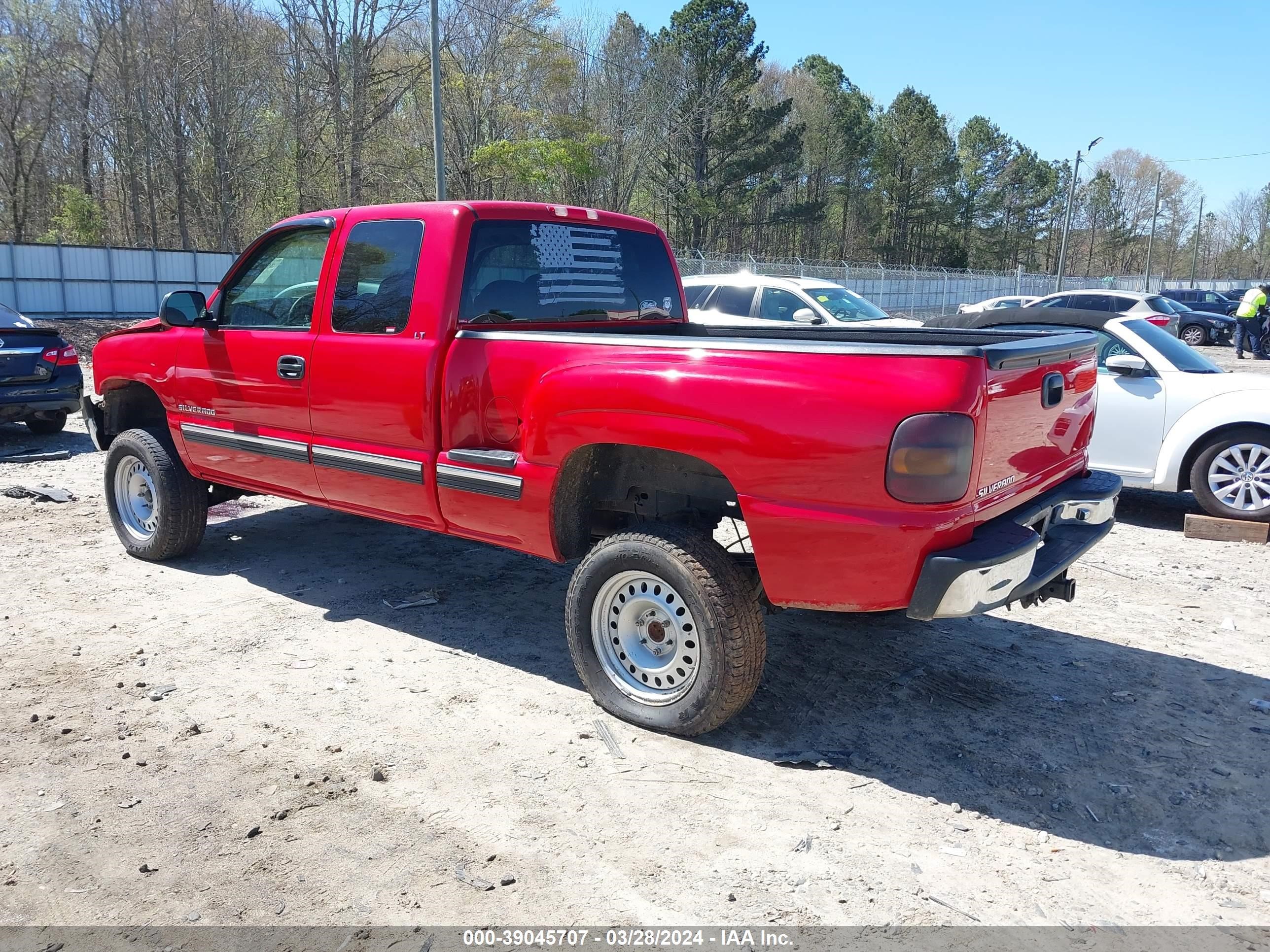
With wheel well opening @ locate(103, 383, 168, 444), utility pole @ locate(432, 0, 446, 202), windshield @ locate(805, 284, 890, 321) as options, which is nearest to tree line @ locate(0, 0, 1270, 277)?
utility pole @ locate(432, 0, 446, 202)

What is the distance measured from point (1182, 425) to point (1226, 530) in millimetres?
890

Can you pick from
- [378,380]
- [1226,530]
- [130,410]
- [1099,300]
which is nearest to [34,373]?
[130,410]

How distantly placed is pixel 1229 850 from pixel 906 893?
3.88 ft

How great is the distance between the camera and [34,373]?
9.46 metres

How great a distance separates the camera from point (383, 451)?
4.54 meters

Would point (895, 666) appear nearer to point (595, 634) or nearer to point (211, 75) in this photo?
point (595, 634)

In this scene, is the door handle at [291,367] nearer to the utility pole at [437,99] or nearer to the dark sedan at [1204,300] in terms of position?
the utility pole at [437,99]

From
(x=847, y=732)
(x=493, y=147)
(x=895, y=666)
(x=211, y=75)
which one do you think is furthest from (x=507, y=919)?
(x=211, y=75)

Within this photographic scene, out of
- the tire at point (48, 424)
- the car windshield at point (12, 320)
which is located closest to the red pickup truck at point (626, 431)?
the car windshield at point (12, 320)

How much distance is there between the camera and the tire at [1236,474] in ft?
23.3

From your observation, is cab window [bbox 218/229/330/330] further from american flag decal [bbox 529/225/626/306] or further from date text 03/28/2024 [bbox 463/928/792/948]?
date text 03/28/2024 [bbox 463/928/792/948]

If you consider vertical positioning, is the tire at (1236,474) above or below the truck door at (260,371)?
below

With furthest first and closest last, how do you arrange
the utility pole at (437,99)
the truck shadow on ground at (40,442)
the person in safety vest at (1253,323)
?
the person in safety vest at (1253,323)
the utility pole at (437,99)
the truck shadow on ground at (40,442)

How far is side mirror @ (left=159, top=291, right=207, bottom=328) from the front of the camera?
211 inches
